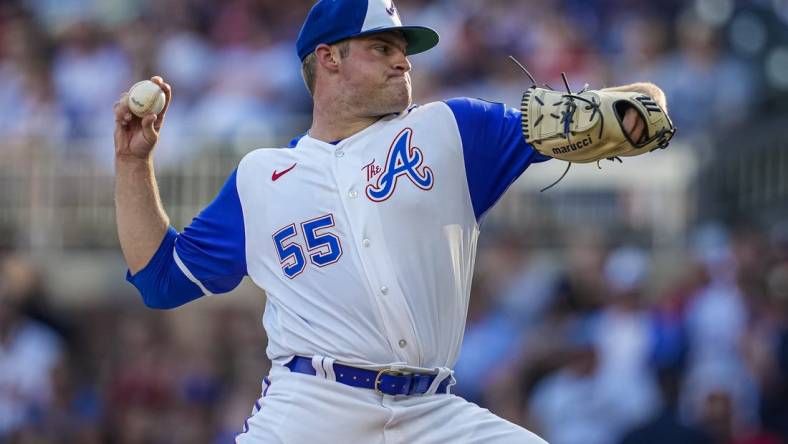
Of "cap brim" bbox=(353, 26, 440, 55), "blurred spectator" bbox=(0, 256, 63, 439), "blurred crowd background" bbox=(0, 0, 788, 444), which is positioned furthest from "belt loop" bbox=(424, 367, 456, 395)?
"blurred spectator" bbox=(0, 256, 63, 439)

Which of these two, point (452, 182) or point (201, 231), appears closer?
point (452, 182)

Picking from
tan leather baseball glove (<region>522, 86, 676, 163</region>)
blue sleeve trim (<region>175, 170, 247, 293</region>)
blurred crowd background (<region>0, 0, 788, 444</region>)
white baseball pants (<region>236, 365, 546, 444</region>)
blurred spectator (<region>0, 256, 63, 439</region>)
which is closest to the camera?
tan leather baseball glove (<region>522, 86, 676, 163</region>)

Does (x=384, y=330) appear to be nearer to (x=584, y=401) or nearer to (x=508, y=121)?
(x=508, y=121)

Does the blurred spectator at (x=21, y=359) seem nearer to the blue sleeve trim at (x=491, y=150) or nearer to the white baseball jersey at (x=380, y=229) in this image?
the white baseball jersey at (x=380, y=229)

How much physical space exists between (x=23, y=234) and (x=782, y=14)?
668cm

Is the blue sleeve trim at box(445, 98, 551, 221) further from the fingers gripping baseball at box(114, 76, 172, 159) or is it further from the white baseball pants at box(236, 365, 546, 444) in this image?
the fingers gripping baseball at box(114, 76, 172, 159)

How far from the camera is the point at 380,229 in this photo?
505cm

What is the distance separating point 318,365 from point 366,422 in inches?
10.1

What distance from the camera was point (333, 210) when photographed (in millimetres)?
5164

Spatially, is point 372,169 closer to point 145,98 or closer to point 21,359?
point 145,98

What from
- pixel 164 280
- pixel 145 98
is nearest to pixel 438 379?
pixel 164 280

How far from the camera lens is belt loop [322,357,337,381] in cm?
502

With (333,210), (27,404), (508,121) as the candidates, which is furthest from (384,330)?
(27,404)

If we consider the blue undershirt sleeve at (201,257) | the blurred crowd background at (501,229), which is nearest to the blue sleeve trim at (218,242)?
the blue undershirt sleeve at (201,257)
